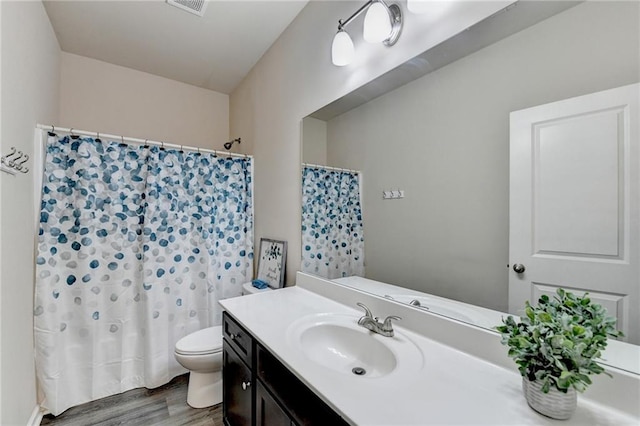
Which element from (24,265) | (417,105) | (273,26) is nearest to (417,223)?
(417,105)

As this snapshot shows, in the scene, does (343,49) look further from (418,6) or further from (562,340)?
(562,340)

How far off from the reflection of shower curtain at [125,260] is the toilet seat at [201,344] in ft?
1.28

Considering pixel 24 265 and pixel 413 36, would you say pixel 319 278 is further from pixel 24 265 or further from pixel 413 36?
pixel 24 265

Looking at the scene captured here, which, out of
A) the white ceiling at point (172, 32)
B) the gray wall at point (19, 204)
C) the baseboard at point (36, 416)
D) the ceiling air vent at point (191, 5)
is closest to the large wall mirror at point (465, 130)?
the white ceiling at point (172, 32)

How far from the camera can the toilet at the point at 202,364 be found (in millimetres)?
1795

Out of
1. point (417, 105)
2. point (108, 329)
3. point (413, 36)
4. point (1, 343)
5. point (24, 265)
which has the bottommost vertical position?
point (108, 329)

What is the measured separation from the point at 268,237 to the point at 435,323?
1.57 m

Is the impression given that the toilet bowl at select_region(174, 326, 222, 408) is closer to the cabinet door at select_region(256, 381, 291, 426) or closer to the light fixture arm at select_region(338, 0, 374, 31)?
the cabinet door at select_region(256, 381, 291, 426)

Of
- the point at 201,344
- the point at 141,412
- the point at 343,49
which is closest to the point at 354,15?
the point at 343,49

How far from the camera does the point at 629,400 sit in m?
0.67

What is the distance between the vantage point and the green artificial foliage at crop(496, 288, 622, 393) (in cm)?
62

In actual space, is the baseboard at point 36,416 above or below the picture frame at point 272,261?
below

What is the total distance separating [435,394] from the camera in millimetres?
761

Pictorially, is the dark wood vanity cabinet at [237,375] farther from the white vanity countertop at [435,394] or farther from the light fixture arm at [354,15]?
the light fixture arm at [354,15]
